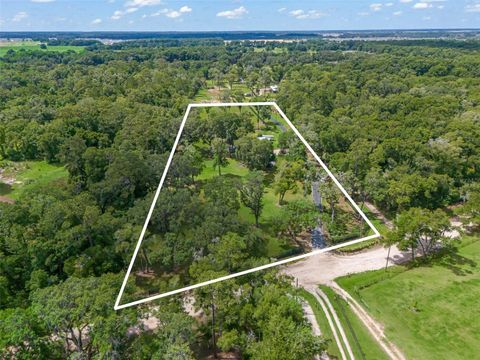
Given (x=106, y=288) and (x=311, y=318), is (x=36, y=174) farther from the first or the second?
(x=311, y=318)

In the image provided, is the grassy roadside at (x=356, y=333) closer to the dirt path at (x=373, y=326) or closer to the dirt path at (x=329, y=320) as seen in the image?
the dirt path at (x=373, y=326)

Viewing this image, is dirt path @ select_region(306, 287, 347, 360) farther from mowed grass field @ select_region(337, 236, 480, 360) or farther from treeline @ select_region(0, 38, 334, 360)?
treeline @ select_region(0, 38, 334, 360)

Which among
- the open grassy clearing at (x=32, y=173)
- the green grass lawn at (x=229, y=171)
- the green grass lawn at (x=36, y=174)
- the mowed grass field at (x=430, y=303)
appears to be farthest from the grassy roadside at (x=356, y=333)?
the green grass lawn at (x=36, y=174)

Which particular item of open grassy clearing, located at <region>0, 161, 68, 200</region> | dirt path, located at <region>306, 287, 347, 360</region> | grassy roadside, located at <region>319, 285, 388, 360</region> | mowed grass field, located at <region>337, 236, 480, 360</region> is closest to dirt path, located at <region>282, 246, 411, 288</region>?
dirt path, located at <region>306, 287, 347, 360</region>

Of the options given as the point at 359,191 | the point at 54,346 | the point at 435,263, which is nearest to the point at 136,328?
the point at 54,346

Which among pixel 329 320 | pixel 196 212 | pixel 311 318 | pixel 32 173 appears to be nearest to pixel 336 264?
pixel 329 320
